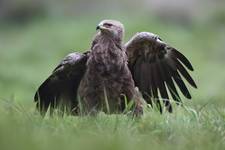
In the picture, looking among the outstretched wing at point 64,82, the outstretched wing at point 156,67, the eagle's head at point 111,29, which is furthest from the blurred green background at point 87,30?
the eagle's head at point 111,29

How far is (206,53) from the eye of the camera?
77.5 feet

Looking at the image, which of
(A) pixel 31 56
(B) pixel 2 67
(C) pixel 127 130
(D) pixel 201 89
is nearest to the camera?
(C) pixel 127 130

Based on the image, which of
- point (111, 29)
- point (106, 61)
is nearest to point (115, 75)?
point (106, 61)

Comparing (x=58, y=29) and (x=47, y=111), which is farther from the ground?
(x=47, y=111)

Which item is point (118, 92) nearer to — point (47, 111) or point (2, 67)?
point (47, 111)

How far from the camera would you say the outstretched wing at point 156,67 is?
31.5ft

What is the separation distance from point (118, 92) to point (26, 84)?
1080 centimetres

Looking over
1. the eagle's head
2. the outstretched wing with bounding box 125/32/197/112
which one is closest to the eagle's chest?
the eagle's head

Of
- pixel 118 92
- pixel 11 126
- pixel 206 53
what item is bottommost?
pixel 206 53

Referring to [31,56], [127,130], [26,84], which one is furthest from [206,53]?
[127,130]

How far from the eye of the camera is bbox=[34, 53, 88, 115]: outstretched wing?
30.3 feet

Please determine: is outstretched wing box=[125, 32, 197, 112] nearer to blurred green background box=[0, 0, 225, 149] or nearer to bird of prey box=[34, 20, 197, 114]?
bird of prey box=[34, 20, 197, 114]

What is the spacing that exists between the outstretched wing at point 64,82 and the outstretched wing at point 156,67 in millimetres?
599

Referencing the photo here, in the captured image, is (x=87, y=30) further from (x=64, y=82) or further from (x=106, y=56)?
(x=106, y=56)
